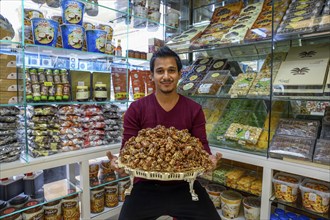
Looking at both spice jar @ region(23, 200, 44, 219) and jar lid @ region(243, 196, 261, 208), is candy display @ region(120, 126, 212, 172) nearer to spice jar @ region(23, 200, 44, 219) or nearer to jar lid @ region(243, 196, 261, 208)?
jar lid @ region(243, 196, 261, 208)

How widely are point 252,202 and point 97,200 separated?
4.28ft

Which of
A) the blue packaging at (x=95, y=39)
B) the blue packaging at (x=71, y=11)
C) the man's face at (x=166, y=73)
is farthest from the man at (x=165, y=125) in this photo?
the blue packaging at (x=71, y=11)

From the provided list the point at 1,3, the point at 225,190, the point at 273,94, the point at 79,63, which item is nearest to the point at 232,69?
the point at 273,94

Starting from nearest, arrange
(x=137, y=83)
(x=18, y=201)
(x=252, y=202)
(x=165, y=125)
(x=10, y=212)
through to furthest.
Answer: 1. (x=165, y=125)
2. (x=10, y=212)
3. (x=18, y=201)
4. (x=252, y=202)
5. (x=137, y=83)

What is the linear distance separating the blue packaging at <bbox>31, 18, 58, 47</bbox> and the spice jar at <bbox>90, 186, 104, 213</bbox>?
126cm

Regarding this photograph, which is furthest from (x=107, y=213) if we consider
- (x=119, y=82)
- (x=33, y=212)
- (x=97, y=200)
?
(x=119, y=82)

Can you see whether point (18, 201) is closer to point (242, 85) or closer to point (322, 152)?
point (242, 85)

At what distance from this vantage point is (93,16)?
6.82 ft

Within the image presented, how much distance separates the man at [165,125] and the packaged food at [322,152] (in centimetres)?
62

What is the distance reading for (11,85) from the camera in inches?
61.1

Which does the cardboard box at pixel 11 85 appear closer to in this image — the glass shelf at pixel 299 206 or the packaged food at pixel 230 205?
the packaged food at pixel 230 205

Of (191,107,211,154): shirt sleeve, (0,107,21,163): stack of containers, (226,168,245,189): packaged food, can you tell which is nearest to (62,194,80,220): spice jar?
(0,107,21,163): stack of containers

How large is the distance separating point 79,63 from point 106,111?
52 centimetres

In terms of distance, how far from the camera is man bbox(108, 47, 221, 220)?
131 centimetres
